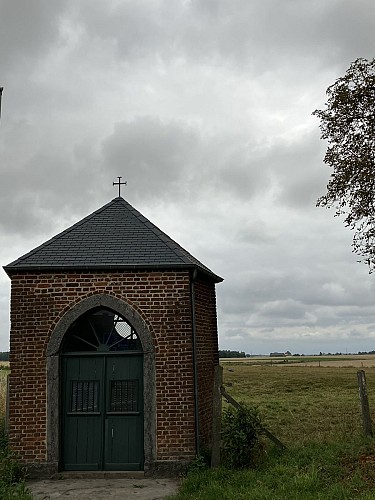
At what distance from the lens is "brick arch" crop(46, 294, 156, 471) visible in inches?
401

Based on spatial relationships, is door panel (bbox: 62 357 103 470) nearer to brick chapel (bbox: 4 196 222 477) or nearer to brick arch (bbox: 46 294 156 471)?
brick chapel (bbox: 4 196 222 477)

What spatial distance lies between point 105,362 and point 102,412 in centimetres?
94

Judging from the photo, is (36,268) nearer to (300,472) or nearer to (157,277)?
(157,277)

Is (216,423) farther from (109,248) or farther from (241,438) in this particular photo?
(109,248)

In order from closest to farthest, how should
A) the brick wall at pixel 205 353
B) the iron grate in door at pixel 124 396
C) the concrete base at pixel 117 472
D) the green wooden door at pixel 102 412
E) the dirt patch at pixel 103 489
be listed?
the dirt patch at pixel 103 489
the concrete base at pixel 117 472
the green wooden door at pixel 102 412
the iron grate in door at pixel 124 396
the brick wall at pixel 205 353

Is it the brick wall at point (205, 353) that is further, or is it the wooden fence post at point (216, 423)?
the brick wall at point (205, 353)

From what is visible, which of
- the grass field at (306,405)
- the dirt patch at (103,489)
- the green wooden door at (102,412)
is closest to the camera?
the dirt patch at (103,489)

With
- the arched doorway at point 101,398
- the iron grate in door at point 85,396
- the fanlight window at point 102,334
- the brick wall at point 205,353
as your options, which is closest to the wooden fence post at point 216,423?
the brick wall at point 205,353

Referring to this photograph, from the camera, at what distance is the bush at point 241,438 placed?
32.2 feet

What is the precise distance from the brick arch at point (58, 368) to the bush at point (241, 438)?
1.36 meters

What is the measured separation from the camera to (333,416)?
694 inches

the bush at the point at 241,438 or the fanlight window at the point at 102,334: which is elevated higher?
the fanlight window at the point at 102,334

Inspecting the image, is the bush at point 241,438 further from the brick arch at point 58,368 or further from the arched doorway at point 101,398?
the arched doorway at point 101,398

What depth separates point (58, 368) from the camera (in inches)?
409
